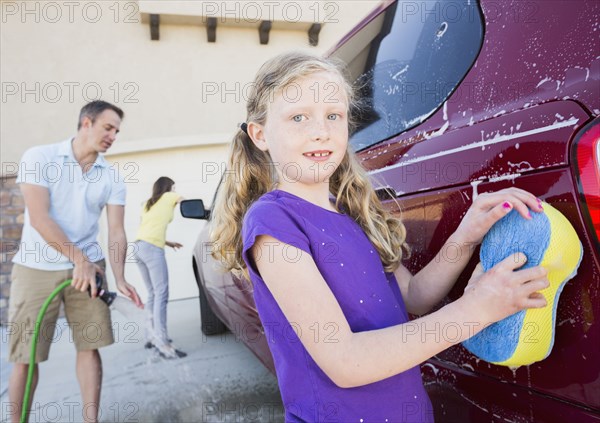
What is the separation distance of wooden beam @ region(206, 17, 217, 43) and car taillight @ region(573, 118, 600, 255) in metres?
9.65

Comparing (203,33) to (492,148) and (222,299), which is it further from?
(492,148)

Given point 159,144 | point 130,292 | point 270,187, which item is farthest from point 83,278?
point 159,144

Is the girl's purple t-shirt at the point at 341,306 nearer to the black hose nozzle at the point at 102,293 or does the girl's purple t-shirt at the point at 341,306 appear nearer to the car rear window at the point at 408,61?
the car rear window at the point at 408,61

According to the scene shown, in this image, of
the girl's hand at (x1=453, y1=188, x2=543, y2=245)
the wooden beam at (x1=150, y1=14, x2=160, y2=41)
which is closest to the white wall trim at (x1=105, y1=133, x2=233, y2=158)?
the wooden beam at (x1=150, y1=14, x2=160, y2=41)

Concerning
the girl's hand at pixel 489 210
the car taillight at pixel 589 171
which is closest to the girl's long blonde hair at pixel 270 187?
the girl's hand at pixel 489 210

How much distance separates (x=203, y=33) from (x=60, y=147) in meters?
7.86

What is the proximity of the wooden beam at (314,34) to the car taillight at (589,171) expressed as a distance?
992 centimetres

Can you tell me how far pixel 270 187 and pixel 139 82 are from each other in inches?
347

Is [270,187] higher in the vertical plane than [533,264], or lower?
higher

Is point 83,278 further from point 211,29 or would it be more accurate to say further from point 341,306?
point 211,29

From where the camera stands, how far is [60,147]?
280 centimetres

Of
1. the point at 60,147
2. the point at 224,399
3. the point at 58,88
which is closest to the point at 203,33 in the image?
the point at 58,88

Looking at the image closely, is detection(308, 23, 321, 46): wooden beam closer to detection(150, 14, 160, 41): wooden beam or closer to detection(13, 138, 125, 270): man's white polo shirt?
detection(150, 14, 160, 41): wooden beam

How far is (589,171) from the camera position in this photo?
3.09 ft
